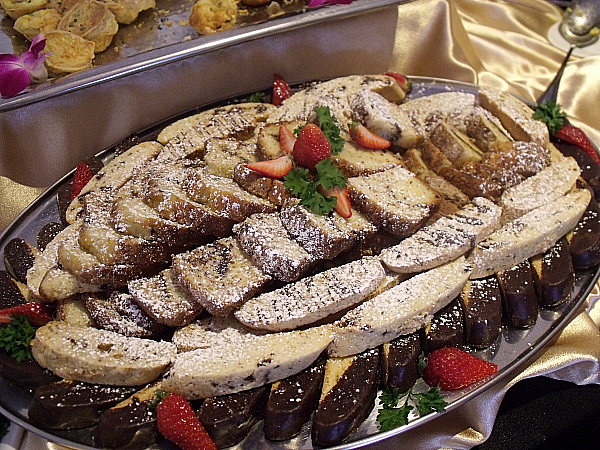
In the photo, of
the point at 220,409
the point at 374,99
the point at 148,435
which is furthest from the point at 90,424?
the point at 374,99

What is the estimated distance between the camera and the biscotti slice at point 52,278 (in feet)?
9.21

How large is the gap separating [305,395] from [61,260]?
136 cm

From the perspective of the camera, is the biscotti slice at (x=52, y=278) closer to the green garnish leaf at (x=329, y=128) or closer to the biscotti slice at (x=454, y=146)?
the green garnish leaf at (x=329, y=128)

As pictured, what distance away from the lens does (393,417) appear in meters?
2.60

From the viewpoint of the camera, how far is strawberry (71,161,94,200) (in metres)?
3.42

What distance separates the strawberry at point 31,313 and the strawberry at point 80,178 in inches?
31.5

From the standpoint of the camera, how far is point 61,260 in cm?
284

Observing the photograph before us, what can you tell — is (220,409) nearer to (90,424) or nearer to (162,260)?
(90,424)

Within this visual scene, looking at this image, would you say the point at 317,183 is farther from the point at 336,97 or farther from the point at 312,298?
the point at 336,97

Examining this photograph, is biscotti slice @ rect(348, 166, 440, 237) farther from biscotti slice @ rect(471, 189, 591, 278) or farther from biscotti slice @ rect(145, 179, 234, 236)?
biscotti slice @ rect(145, 179, 234, 236)

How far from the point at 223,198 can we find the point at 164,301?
1.95 ft

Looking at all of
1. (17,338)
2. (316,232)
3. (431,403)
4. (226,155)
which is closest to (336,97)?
(226,155)

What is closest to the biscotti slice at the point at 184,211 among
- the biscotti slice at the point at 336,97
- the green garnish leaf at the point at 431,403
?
the biscotti slice at the point at 336,97

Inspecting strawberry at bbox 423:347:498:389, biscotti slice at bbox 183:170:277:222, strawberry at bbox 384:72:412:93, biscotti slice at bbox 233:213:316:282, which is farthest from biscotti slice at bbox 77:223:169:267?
strawberry at bbox 384:72:412:93
